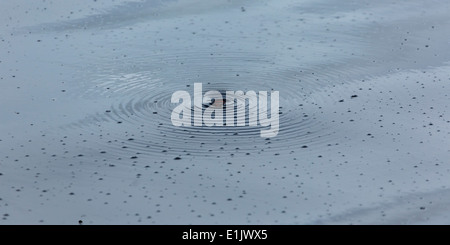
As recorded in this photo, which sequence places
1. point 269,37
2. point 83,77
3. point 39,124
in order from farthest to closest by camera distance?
point 269,37 → point 83,77 → point 39,124

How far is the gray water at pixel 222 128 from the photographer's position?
9.30 ft

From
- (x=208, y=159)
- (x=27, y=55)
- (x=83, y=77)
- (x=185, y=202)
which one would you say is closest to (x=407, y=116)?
(x=208, y=159)

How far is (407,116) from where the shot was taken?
3457 mm

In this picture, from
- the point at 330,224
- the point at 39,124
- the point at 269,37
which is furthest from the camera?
the point at 269,37

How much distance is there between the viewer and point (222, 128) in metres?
3.35

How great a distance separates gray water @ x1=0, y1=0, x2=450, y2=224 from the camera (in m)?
Result: 2.83

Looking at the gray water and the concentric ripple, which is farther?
the concentric ripple

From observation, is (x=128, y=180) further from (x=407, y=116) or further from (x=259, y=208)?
(x=407, y=116)

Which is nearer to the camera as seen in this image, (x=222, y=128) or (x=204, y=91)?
Result: (x=222, y=128)

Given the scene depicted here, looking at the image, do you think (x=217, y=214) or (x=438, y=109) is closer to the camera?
(x=217, y=214)

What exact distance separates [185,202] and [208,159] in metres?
0.32

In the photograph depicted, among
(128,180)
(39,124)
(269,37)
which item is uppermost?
(269,37)

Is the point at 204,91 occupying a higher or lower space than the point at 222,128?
higher

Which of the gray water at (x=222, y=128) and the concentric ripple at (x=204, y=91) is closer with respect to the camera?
the gray water at (x=222, y=128)
